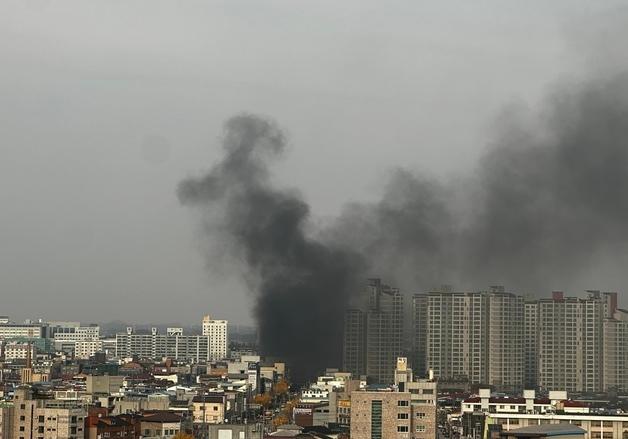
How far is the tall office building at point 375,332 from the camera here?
71.6 meters

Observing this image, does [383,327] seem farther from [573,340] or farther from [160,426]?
[160,426]

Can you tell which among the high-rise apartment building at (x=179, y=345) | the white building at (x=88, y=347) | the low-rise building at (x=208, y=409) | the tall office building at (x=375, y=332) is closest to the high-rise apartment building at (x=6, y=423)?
the low-rise building at (x=208, y=409)

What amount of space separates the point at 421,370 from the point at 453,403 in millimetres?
19485

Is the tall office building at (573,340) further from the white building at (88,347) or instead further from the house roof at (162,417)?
the white building at (88,347)

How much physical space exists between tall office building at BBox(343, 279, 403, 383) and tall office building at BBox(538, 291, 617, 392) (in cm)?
672

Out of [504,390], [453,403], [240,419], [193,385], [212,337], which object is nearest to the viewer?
[240,419]

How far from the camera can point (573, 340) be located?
71.7 m

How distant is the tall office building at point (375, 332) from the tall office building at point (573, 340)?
6.72m

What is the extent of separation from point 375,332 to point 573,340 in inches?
355

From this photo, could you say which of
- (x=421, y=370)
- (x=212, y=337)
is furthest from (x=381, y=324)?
(x=212, y=337)

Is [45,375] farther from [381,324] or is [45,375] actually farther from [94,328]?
[94,328]

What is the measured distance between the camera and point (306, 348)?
232ft

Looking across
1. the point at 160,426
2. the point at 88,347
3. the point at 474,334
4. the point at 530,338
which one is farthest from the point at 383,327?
the point at 88,347

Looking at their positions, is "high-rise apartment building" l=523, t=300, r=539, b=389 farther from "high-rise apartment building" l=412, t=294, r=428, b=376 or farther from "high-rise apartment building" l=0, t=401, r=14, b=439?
"high-rise apartment building" l=0, t=401, r=14, b=439
